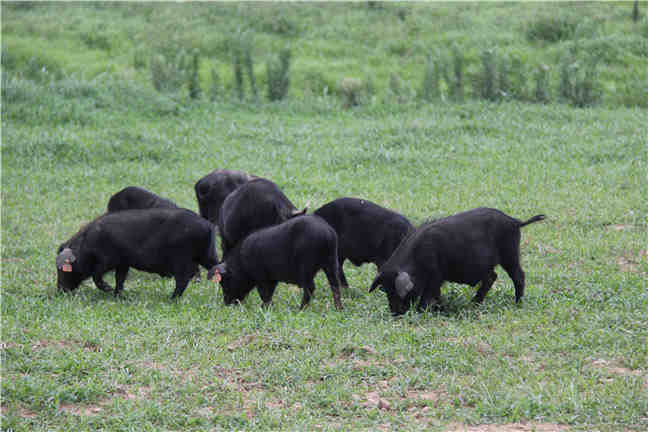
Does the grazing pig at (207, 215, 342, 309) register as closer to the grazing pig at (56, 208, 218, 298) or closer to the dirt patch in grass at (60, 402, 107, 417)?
the grazing pig at (56, 208, 218, 298)

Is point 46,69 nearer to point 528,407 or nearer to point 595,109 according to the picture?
point 595,109

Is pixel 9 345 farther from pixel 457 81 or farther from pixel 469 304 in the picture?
pixel 457 81

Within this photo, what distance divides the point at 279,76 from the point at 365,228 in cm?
1048

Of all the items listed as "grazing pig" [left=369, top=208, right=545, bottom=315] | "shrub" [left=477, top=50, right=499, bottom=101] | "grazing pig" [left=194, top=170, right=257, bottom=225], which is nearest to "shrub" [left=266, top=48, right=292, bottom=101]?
"shrub" [left=477, top=50, right=499, bottom=101]

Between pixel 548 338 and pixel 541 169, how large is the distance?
6.52m

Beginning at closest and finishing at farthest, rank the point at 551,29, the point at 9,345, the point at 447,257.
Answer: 1. the point at 9,345
2. the point at 447,257
3. the point at 551,29

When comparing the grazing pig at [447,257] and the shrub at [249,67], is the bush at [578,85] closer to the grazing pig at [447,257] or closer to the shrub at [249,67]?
the shrub at [249,67]

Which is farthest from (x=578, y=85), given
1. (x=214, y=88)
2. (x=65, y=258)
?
(x=65, y=258)

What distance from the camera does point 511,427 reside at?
4684mm

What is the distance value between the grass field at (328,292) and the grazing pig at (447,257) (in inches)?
8.8

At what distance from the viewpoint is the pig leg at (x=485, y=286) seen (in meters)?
6.79

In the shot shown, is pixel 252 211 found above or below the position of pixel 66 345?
above

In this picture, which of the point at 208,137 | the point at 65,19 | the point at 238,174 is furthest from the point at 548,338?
the point at 65,19

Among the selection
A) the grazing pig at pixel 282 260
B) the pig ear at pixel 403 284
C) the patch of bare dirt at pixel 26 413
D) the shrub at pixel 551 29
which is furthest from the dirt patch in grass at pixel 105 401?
the shrub at pixel 551 29
